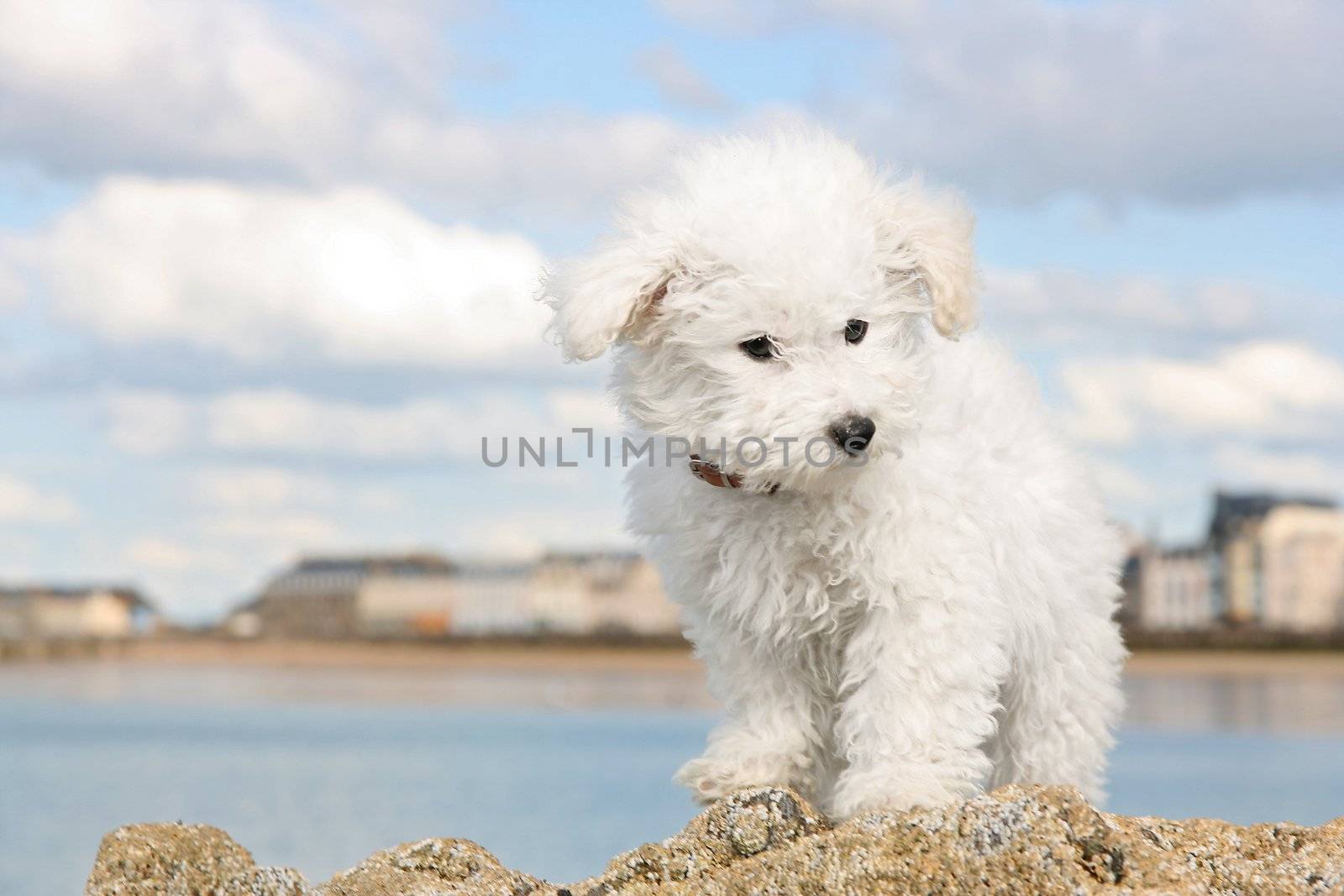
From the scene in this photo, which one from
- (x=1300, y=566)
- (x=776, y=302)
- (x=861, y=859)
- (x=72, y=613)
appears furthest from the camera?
(x=72, y=613)

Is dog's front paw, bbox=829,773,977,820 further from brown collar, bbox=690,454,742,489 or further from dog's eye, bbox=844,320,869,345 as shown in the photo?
dog's eye, bbox=844,320,869,345

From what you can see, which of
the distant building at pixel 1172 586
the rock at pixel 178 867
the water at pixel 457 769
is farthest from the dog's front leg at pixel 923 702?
the distant building at pixel 1172 586

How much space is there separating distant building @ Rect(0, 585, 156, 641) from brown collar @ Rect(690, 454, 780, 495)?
9678cm

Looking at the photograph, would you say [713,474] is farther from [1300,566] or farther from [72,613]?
[72,613]

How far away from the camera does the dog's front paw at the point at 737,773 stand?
4586 millimetres

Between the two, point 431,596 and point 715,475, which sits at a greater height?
point 715,475

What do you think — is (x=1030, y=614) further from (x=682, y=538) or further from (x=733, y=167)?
(x=733, y=167)

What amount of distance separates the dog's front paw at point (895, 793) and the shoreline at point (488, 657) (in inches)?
1627

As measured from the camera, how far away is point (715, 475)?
439 centimetres

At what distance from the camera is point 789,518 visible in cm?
441

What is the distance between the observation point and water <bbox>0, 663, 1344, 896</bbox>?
16.5 metres

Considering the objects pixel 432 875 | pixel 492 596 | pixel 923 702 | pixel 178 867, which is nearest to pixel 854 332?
pixel 923 702

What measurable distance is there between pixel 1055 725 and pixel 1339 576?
232ft

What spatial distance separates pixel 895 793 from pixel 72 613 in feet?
342
